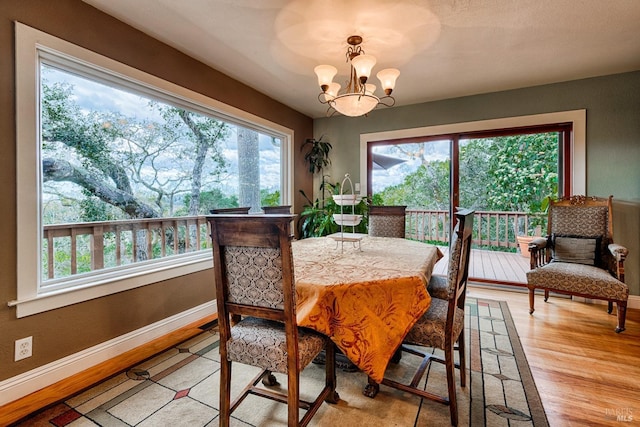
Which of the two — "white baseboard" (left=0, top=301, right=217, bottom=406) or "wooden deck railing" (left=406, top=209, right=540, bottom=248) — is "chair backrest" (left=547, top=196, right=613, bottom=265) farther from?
"white baseboard" (left=0, top=301, right=217, bottom=406)

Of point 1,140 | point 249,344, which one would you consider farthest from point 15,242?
point 249,344

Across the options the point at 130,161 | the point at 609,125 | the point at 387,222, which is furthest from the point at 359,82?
the point at 609,125

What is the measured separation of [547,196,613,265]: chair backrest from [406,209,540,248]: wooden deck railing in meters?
0.66

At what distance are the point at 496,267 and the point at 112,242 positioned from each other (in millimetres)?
4774

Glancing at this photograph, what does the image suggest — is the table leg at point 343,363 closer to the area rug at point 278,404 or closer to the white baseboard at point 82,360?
the area rug at point 278,404

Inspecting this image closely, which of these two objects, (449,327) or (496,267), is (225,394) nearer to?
(449,327)

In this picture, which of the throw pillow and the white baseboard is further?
the throw pillow

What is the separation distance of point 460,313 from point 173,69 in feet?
9.83

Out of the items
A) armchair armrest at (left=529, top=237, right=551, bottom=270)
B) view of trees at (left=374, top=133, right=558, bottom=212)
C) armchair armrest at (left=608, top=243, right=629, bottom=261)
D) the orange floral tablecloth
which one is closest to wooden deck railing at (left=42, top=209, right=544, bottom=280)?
view of trees at (left=374, top=133, right=558, bottom=212)

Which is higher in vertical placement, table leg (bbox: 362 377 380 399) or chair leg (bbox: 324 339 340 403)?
chair leg (bbox: 324 339 340 403)

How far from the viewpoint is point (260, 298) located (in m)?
1.30

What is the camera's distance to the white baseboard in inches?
67.6

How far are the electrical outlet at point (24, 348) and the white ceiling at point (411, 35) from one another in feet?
7.37

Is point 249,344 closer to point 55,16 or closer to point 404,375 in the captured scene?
point 404,375
